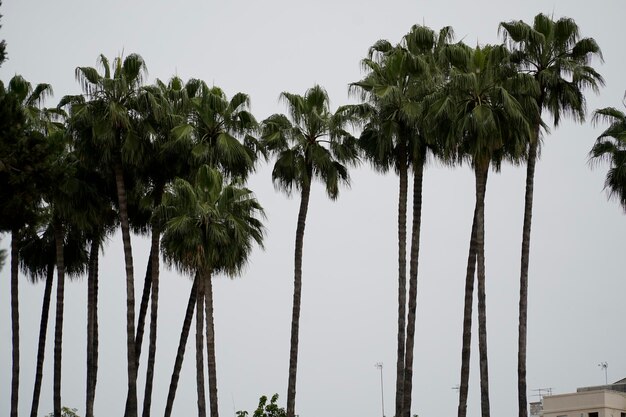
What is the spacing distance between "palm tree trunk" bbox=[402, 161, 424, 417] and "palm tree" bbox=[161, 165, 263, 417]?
6959 mm

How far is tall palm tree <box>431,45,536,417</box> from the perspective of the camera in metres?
44.9

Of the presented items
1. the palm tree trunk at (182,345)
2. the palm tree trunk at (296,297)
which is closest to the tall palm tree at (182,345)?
the palm tree trunk at (182,345)

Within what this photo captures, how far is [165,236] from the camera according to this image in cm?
4875

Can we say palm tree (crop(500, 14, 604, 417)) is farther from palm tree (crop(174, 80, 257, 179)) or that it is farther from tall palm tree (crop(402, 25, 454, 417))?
palm tree (crop(174, 80, 257, 179))

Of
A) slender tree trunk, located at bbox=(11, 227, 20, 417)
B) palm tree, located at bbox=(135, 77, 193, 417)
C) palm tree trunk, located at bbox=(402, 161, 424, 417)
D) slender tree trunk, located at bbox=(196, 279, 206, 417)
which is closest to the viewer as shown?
palm tree trunk, located at bbox=(402, 161, 424, 417)

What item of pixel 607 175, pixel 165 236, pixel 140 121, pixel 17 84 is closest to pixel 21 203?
pixel 165 236

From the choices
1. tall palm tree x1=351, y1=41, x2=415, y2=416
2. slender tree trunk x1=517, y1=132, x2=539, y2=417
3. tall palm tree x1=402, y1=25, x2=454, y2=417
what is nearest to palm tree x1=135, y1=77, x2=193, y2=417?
tall palm tree x1=351, y1=41, x2=415, y2=416

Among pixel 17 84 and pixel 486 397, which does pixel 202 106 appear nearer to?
pixel 17 84

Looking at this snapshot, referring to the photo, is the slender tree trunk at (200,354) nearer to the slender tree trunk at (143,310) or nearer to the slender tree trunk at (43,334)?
the slender tree trunk at (143,310)

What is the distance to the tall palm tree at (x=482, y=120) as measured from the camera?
44.9 metres

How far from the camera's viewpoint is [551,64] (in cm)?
4750

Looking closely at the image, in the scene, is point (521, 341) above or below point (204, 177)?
below

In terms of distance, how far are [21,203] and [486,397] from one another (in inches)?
756

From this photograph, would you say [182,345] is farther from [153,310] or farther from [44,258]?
[44,258]
